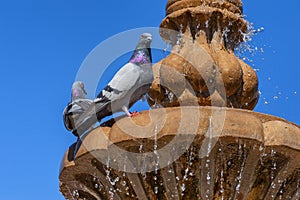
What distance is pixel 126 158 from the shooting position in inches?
259

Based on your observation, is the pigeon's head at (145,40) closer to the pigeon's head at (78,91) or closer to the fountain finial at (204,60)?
the pigeon's head at (78,91)

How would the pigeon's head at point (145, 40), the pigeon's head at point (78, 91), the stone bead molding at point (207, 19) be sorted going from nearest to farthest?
the pigeon's head at point (78, 91)
the pigeon's head at point (145, 40)
the stone bead molding at point (207, 19)

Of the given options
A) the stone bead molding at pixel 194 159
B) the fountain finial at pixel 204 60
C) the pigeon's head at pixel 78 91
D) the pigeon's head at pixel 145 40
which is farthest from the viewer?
the fountain finial at pixel 204 60

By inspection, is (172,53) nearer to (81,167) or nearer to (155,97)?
(155,97)

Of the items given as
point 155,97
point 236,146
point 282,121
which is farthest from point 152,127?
point 155,97

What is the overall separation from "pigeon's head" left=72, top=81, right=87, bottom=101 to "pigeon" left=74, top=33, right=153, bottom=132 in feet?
0.87

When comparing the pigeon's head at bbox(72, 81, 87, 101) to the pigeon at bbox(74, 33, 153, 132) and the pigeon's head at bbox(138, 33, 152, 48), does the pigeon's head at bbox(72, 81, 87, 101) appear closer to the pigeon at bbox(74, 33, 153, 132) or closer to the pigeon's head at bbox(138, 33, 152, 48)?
the pigeon at bbox(74, 33, 153, 132)

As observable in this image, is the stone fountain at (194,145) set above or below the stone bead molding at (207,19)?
below

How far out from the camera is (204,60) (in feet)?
25.8

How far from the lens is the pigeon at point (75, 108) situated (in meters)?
6.54

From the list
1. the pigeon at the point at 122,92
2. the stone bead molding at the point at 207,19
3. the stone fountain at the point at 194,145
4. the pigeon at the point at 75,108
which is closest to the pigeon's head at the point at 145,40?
the pigeon at the point at 122,92

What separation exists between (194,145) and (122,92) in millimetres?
940

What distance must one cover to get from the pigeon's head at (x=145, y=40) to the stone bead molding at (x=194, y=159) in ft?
3.16

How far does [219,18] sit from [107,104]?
269 centimetres
